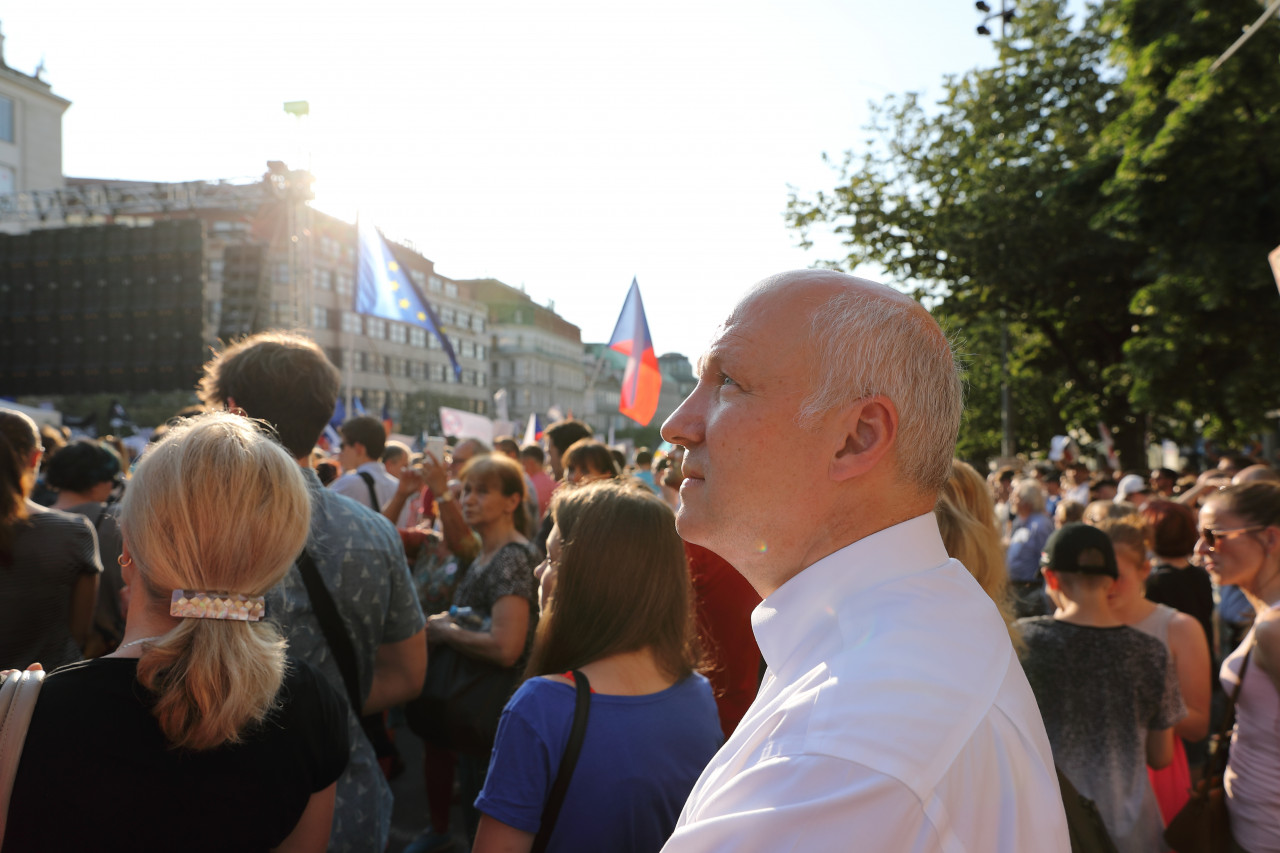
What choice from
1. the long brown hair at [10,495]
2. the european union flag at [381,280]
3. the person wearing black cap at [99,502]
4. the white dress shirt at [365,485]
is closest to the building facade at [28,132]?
the european union flag at [381,280]

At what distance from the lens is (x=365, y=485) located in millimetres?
5688

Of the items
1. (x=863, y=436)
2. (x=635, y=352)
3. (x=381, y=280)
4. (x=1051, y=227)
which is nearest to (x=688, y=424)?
(x=863, y=436)

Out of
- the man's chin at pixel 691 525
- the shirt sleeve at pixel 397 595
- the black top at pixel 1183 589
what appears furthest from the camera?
the black top at pixel 1183 589

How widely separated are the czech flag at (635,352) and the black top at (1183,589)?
4880 mm

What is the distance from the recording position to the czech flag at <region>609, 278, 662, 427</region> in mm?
9094

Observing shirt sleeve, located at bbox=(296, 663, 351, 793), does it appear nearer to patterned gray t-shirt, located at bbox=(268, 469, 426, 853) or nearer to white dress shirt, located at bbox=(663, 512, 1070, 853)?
patterned gray t-shirt, located at bbox=(268, 469, 426, 853)

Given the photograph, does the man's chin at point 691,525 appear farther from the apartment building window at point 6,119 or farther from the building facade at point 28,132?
the apartment building window at point 6,119

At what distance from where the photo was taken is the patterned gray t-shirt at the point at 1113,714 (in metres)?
3.10

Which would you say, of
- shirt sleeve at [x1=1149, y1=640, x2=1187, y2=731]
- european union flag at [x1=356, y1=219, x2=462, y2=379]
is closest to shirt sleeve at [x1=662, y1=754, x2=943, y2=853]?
shirt sleeve at [x1=1149, y1=640, x2=1187, y2=731]

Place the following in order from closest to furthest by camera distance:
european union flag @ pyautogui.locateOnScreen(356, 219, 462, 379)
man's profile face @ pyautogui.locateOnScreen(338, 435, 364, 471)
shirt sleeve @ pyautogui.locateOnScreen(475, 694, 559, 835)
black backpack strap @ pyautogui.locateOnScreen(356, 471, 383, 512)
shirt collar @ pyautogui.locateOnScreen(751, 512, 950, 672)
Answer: shirt collar @ pyautogui.locateOnScreen(751, 512, 950, 672) → shirt sleeve @ pyautogui.locateOnScreen(475, 694, 559, 835) → black backpack strap @ pyautogui.locateOnScreen(356, 471, 383, 512) → man's profile face @ pyautogui.locateOnScreen(338, 435, 364, 471) → european union flag @ pyautogui.locateOnScreen(356, 219, 462, 379)

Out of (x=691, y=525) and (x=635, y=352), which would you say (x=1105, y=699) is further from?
(x=635, y=352)

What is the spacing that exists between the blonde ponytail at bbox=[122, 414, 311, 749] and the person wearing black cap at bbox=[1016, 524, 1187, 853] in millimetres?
2539

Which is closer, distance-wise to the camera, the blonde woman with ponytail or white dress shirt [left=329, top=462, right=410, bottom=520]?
the blonde woman with ponytail

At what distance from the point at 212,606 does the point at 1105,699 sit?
9.35 ft
